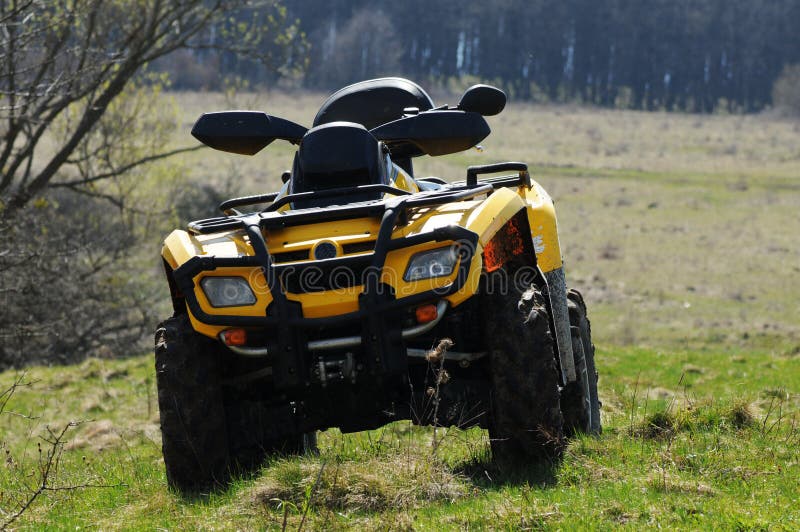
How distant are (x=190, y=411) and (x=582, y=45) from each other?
91.2 metres

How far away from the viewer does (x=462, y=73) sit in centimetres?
9044

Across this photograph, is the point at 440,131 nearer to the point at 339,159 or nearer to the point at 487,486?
the point at 339,159

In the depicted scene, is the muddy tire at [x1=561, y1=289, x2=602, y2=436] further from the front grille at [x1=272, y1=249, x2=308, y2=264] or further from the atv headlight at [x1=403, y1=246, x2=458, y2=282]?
the front grille at [x1=272, y1=249, x2=308, y2=264]

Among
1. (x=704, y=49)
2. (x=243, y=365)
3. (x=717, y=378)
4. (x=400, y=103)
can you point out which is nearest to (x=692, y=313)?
(x=717, y=378)

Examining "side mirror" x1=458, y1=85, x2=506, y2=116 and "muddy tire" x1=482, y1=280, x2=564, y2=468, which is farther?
"side mirror" x1=458, y1=85, x2=506, y2=116

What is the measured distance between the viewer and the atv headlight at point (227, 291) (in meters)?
5.69

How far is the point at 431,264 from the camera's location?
18.4 ft

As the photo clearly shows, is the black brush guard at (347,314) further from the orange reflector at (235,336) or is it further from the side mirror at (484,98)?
the side mirror at (484,98)

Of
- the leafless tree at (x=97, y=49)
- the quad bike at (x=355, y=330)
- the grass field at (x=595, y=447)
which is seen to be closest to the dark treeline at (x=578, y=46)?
the grass field at (x=595, y=447)

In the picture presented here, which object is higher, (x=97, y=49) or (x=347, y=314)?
(x=97, y=49)

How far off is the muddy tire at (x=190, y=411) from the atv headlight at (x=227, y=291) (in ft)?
0.99

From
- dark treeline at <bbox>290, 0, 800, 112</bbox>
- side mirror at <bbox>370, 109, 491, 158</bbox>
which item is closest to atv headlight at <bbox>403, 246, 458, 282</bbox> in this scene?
side mirror at <bbox>370, 109, 491, 158</bbox>

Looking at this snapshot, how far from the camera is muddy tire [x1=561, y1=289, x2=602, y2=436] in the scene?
6.98m

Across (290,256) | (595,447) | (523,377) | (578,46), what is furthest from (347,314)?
(578,46)
